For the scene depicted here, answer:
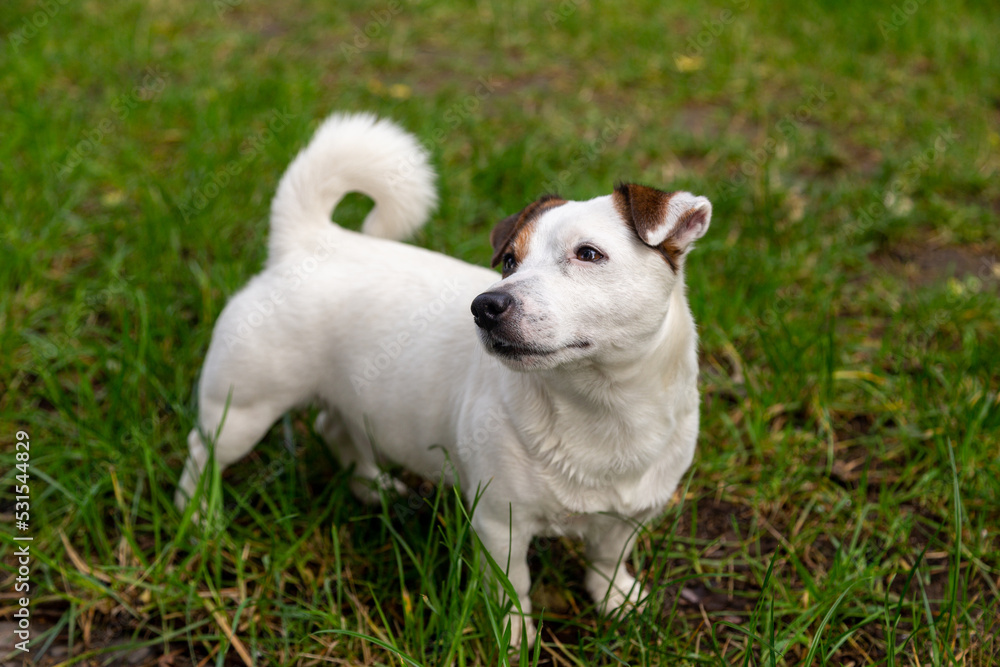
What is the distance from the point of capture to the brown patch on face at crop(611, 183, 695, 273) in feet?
7.16

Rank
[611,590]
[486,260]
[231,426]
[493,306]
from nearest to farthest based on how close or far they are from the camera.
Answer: [493,306] → [611,590] → [231,426] → [486,260]

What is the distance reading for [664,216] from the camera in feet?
7.20

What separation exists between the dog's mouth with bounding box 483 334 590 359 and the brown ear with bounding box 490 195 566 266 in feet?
1.33

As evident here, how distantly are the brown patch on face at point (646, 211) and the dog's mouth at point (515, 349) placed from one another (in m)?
0.35

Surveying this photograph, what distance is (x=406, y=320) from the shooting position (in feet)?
9.00

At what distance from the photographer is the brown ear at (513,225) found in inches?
97.1

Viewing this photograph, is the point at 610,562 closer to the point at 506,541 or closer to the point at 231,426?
the point at 506,541

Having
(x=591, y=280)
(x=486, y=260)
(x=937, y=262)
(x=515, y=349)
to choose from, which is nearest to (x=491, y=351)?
(x=515, y=349)

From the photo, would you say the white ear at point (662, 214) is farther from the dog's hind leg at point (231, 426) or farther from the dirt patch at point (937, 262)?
the dirt patch at point (937, 262)

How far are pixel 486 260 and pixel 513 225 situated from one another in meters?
1.82

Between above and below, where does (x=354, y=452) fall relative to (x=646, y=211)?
below

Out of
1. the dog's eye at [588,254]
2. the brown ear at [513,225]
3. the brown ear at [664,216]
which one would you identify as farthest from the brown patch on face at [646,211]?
the brown ear at [513,225]

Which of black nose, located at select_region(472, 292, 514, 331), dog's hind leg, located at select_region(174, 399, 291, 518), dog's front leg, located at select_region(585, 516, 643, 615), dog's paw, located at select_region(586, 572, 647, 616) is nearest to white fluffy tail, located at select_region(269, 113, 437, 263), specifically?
dog's hind leg, located at select_region(174, 399, 291, 518)

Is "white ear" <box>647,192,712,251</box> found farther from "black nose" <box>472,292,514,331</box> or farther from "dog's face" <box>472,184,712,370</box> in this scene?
"black nose" <box>472,292,514,331</box>
